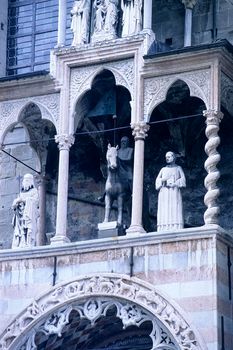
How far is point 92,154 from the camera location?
25297 millimetres

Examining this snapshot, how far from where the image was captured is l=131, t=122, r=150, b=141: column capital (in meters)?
23.2

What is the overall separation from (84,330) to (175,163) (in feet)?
9.34

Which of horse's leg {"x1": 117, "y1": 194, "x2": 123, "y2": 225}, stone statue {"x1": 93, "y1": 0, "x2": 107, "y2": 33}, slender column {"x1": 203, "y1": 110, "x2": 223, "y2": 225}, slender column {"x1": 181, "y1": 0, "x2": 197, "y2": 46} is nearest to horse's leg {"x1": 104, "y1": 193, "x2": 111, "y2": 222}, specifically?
horse's leg {"x1": 117, "y1": 194, "x2": 123, "y2": 225}

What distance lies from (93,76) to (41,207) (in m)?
2.47

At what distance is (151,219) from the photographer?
2445cm

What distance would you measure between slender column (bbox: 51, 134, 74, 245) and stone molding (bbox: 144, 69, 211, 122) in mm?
1280

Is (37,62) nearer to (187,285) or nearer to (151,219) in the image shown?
(151,219)

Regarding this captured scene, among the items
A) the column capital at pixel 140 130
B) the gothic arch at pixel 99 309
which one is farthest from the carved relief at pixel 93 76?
the gothic arch at pixel 99 309

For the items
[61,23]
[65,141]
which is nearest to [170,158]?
[65,141]

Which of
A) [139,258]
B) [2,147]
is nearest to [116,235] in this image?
[139,258]

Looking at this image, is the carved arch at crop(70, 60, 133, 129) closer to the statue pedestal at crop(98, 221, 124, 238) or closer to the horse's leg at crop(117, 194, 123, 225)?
the horse's leg at crop(117, 194, 123, 225)

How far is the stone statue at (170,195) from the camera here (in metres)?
22.7

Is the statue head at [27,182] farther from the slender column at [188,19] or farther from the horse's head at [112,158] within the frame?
the slender column at [188,19]

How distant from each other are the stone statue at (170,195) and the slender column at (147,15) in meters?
1.94
